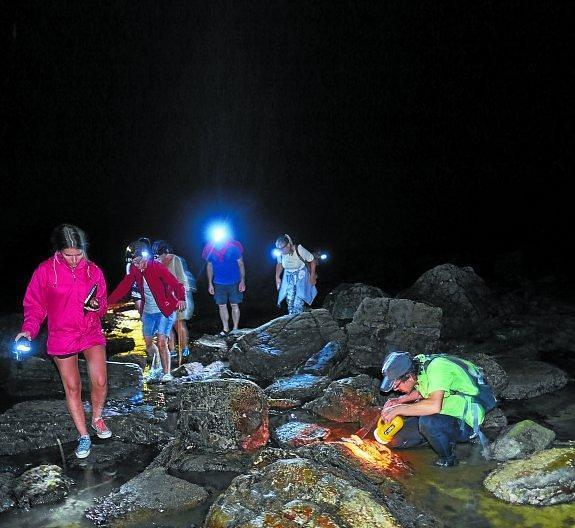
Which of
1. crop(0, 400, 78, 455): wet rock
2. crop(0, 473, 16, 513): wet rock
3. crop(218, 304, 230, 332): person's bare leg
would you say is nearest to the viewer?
crop(0, 473, 16, 513): wet rock

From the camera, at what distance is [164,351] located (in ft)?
24.5

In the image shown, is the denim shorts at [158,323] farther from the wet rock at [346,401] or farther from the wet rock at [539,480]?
the wet rock at [539,480]

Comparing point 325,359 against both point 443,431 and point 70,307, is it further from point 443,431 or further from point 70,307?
point 70,307

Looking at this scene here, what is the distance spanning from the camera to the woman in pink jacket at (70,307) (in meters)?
4.65

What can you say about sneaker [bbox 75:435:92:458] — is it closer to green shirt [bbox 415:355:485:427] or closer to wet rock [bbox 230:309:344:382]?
wet rock [bbox 230:309:344:382]

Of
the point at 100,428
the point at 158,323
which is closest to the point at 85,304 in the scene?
the point at 100,428

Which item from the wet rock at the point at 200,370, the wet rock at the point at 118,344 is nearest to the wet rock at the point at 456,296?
the wet rock at the point at 200,370

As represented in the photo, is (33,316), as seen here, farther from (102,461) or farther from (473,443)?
(473,443)

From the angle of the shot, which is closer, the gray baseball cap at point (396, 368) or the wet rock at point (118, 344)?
the gray baseball cap at point (396, 368)

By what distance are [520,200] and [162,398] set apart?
138 feet

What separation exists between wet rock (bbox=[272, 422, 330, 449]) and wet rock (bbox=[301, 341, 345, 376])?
184 cm

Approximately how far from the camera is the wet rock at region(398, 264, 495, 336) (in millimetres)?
10180

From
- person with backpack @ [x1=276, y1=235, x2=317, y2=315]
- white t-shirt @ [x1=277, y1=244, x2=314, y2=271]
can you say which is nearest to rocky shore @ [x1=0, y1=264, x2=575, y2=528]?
person with backpack @ [x1=276, y1=235, x2=317, y2=315]

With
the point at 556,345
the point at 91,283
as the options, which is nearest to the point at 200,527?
the point at 91,283
